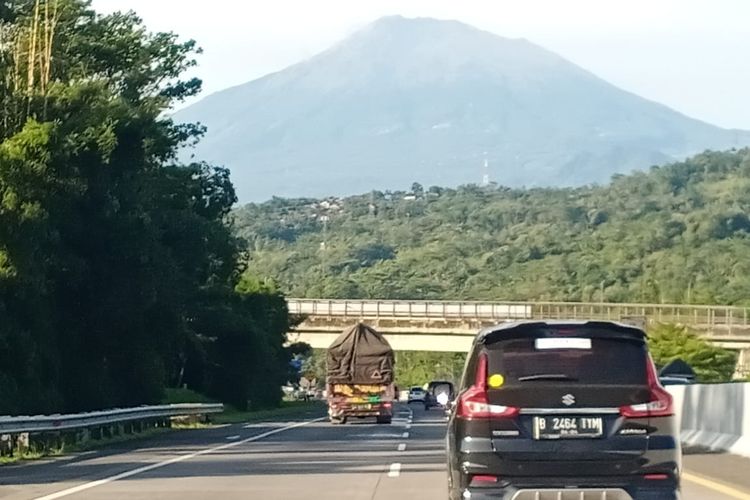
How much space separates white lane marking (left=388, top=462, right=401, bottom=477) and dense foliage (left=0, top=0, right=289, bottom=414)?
53.1ft

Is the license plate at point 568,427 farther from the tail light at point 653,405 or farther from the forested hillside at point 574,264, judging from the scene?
the forested hillside at point 574,264

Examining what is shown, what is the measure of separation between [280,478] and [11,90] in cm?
2595

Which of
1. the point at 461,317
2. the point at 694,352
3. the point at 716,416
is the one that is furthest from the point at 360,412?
the point at 694,352

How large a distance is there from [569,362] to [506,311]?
247 feet

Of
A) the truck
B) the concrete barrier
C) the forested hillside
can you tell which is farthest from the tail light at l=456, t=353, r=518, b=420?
the forested hillside

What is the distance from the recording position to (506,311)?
88562 millimetres

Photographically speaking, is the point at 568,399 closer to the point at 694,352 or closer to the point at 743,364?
the point at 743,364

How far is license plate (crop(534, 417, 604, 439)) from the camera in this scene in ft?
44.0

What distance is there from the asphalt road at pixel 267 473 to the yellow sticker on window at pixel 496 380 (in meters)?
5.69

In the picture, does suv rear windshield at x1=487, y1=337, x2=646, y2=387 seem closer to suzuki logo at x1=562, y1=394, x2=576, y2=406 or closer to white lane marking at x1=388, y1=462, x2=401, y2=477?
suzuki logo at x1=562, y1=394, x2=576, y2=406

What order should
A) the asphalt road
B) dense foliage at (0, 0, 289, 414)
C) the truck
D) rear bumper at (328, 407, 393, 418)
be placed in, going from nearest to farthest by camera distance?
1. the asphalt road
2. dense foliage at (0, 0, 289, 414)
3. rear bumper at (328, 407, 393, 418)
4. the truck

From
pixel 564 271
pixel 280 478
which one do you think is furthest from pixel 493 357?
pixel 564 271

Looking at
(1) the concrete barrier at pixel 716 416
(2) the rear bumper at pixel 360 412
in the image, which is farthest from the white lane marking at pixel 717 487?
(2) the rear bumper at pixel 360 412

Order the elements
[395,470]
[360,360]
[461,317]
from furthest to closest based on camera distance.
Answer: [461,317], [360,360], [395,470]
